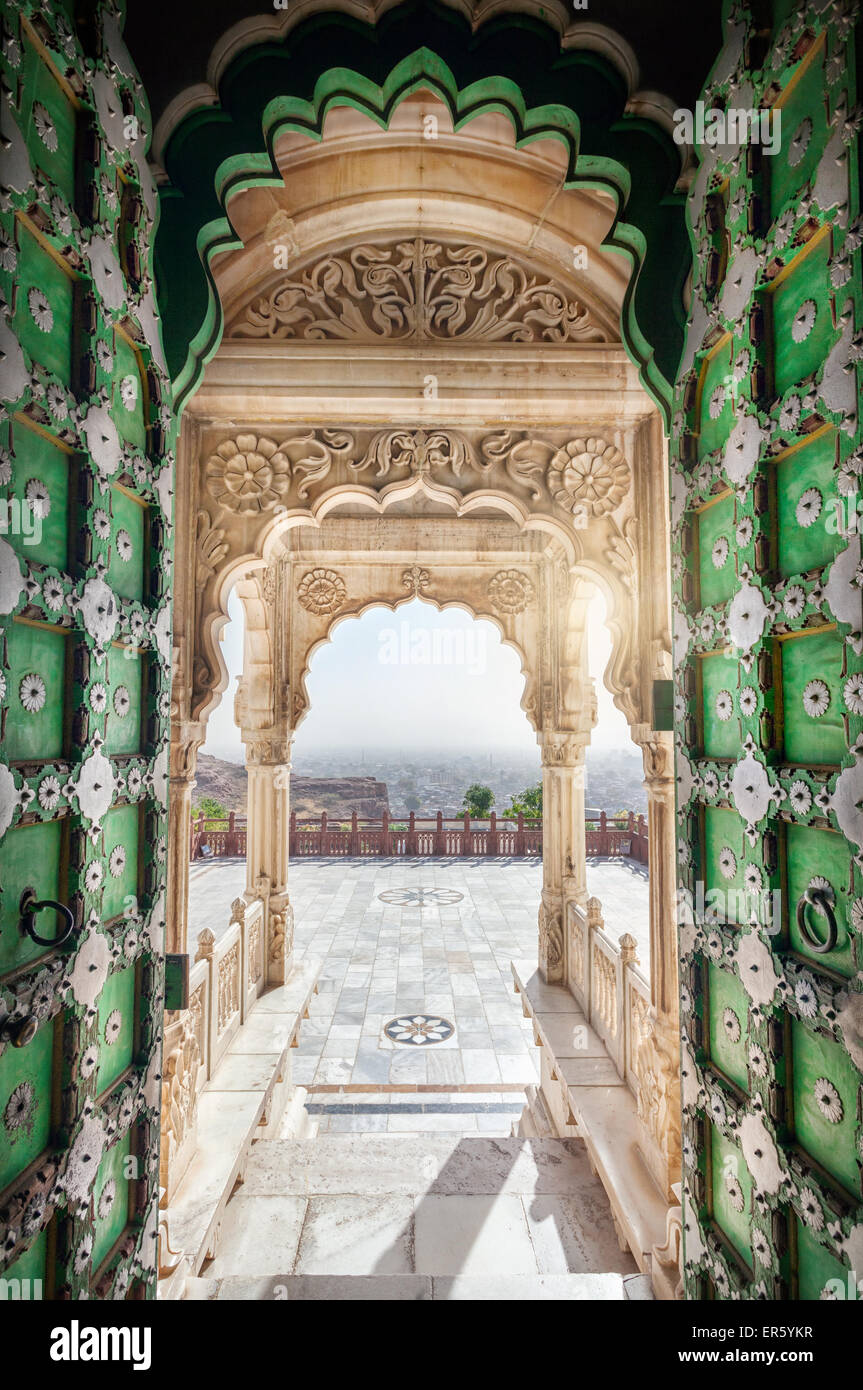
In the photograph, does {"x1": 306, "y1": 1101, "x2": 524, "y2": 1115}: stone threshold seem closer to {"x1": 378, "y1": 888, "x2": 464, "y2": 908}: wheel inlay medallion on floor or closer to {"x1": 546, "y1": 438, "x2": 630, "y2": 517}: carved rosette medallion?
{"x1": 546, "y1": 438, "x2": 630, "y2": 517}: carved rosette medallion

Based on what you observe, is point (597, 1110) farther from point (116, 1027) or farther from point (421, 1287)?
point (116, 1027)

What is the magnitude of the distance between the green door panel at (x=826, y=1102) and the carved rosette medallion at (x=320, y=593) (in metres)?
6.37

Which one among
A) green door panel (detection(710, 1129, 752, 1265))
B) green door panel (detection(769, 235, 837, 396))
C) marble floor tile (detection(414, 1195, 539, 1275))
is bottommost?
marble floor tile (detection(414, 1195, 539, 1275))

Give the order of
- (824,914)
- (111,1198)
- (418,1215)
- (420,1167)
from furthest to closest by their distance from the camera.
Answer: (420,1167)
(418,1215)
(111,1198)
(824,914)

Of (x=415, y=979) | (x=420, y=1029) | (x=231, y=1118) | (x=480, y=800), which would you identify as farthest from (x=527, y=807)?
(x=231, y=1118)

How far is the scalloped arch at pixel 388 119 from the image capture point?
2002 millimetres

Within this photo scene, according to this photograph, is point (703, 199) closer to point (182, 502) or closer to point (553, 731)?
point (182, 502)

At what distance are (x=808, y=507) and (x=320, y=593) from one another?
6221 millimetres

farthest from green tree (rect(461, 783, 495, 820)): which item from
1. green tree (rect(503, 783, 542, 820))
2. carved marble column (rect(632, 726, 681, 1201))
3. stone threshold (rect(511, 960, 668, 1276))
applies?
carved marble column (rect(632, 726, 681, 1201))

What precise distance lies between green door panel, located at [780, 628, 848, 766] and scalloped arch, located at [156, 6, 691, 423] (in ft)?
3.76

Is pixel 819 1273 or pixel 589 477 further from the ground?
pixel 589 477

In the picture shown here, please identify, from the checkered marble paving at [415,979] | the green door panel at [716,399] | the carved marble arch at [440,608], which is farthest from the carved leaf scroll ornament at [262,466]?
the checkered marble paving at [415,979]

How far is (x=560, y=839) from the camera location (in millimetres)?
7066

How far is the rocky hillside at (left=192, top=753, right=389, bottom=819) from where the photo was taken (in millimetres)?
30875
